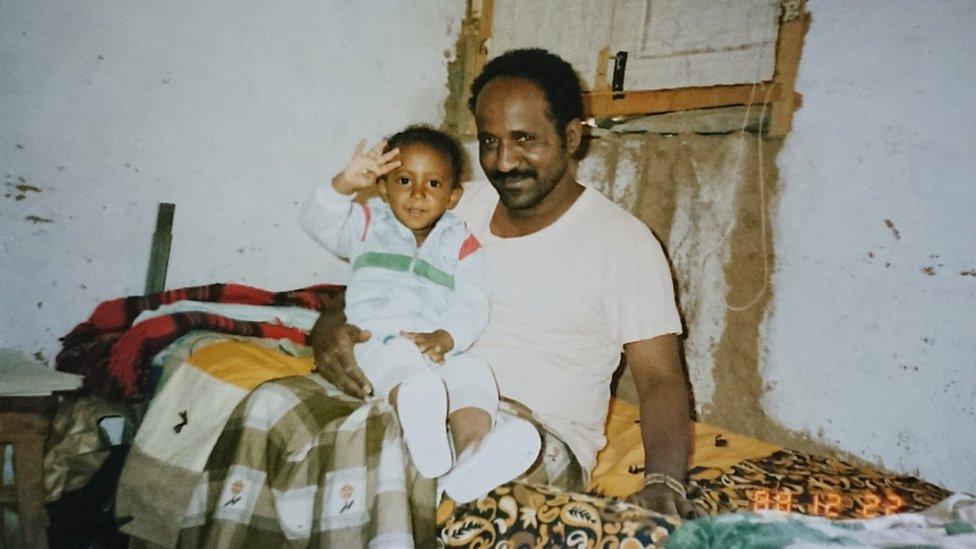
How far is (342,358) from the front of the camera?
1.66 metres

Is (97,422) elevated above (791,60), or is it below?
below

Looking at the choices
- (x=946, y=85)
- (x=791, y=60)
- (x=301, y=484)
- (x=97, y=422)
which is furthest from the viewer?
(x=791, y=60)

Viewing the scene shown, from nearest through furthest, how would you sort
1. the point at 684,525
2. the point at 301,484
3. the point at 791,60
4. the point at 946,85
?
the point at 684,525 < the point at 301,484 < the point at 946,85 < the point at 791,60

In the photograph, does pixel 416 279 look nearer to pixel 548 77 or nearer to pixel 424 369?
pixel 424 369

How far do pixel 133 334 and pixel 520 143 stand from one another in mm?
1562

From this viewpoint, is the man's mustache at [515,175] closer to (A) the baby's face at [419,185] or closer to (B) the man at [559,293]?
(B) the man at [559,293]

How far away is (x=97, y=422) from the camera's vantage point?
2055mm

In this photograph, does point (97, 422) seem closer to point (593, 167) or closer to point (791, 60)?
point (593, 167)

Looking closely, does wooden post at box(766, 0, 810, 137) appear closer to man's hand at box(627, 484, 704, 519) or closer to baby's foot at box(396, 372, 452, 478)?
man's hand at box(627, 484, 704, 519)

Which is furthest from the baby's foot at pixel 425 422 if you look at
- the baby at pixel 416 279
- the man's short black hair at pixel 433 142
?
the man's short black hair at pixel 433 142

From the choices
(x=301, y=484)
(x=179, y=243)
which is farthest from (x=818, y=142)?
(x=179, y=243)

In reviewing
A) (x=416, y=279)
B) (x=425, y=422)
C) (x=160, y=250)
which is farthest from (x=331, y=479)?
(x=160, y=250)

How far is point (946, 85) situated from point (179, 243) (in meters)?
3.08

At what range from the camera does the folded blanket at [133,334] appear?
6.55 ft
